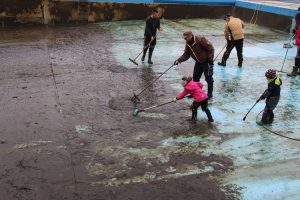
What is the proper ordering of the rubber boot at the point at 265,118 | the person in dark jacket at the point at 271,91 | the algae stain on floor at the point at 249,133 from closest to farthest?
the algae stain on floor at the point at 249,133
the person in dark jacket at the point at 271,91
the rubber boot at the point at 265,118

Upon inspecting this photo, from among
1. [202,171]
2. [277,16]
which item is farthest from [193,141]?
[277,16]

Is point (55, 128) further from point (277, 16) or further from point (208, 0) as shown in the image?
point (208, 0)

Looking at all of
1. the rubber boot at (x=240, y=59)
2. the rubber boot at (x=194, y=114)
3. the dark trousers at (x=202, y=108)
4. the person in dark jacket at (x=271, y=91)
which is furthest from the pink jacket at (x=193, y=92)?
the rubber boot at (x=240, y=59)

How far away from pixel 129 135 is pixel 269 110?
2.91 metres

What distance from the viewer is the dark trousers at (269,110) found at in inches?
287

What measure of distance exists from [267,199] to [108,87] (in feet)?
17.6

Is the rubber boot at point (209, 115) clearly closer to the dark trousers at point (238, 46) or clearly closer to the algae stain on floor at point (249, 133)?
the algae stain on floor at point (249, 133)

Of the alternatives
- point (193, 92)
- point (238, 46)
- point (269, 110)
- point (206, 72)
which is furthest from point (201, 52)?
point (238, 46)

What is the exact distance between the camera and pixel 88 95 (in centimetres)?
885

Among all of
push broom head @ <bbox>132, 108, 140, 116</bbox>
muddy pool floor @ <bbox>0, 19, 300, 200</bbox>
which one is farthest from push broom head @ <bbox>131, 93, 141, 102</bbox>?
push broom head @ <bbox>132, 108, 140, 116</bbox>

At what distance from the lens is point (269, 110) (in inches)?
291

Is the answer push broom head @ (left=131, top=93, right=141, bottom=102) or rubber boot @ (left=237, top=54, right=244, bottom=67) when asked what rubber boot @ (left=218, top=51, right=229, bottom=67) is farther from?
push broom head @ (left=131, top=93, right=141, bottom=102)

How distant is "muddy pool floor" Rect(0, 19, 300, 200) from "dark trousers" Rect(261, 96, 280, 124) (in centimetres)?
20

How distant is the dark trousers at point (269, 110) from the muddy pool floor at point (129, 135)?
201mm
